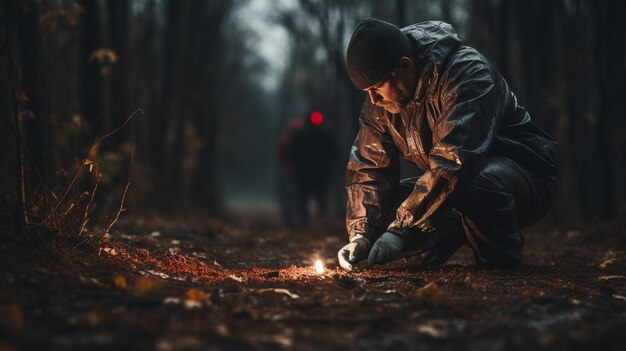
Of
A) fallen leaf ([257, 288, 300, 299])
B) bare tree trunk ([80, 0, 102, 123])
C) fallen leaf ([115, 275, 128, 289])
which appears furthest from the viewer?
bare tree trunk ([80, 0, 102, 123])

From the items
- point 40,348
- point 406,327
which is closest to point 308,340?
point 406,327

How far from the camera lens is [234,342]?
223 cm

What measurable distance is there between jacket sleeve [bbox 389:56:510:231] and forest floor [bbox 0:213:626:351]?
0.41 metres

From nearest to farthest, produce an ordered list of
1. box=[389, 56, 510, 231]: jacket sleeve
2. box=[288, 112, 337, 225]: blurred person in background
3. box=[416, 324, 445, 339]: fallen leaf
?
box=[416, 324, 445, 339]: fallen leaf, box=[389, 56, 510, 231]: jacket sleeve, box=[288, 112, 337, 225]: blurred person in background

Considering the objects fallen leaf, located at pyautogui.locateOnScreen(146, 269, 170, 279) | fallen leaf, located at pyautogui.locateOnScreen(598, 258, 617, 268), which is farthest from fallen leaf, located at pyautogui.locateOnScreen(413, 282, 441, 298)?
fallen leaf, located at pyautogui.locateOnScreen(598, 258, 617, 268)

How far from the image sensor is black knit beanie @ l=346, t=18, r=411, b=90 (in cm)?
385

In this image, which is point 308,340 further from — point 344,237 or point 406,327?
point 344,237

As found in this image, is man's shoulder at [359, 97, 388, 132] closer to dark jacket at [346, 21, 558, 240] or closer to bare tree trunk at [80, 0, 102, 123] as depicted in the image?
dark jacket at [346, 21, 558, 240]

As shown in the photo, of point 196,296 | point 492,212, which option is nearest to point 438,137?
point 492,212

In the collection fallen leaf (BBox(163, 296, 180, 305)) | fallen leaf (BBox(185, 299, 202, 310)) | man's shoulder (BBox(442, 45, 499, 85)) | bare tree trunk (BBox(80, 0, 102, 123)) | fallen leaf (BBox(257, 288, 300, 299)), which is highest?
bare tree trunk (BBox(80, 0, 102, 123))

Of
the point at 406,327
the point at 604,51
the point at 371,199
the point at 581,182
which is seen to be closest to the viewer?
the point at 406,327

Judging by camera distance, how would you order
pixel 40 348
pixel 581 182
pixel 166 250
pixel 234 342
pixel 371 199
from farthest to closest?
pixel 581 182, pixel 166 250, pixel 371 199, pixel 234 342, pixel 40 348

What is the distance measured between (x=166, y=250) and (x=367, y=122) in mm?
1765

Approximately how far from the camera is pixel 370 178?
14.4ft
